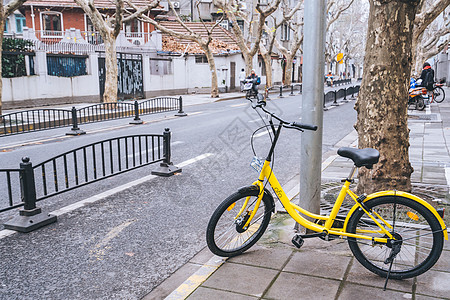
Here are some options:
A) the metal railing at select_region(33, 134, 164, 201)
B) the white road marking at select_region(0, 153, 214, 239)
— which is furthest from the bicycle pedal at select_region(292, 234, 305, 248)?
the metal railing at select_region(33, 134, 164, 201)

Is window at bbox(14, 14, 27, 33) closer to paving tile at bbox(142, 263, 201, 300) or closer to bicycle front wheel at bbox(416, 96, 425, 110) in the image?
bicycle front wheel at bbox(416, 96, 425, 110)

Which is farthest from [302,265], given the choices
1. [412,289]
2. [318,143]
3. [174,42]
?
[174,42]

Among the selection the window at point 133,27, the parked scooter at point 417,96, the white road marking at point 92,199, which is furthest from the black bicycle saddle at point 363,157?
the window at point 133,27

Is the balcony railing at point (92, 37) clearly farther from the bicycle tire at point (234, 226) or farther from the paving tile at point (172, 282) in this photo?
the paving tile at point (172, 282)

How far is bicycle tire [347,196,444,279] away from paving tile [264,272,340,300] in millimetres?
462

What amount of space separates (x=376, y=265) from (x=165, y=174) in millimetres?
4776

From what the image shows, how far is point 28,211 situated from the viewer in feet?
17.6

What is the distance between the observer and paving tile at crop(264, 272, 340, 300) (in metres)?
3.50

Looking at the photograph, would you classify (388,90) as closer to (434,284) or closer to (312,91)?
(312,91)

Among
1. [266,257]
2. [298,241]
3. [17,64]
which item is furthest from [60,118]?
[298,241]

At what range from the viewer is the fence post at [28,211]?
16.9 feet

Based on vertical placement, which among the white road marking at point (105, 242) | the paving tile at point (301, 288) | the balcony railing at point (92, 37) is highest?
the balcony railing at point (92, 37)

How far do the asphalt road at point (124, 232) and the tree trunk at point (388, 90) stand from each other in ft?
7.80

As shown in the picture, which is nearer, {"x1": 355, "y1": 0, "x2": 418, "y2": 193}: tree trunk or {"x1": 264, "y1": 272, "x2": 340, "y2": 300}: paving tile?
{"x1": 264, "y1": 272, "x2": 340, "y2": 300}: paving tile
